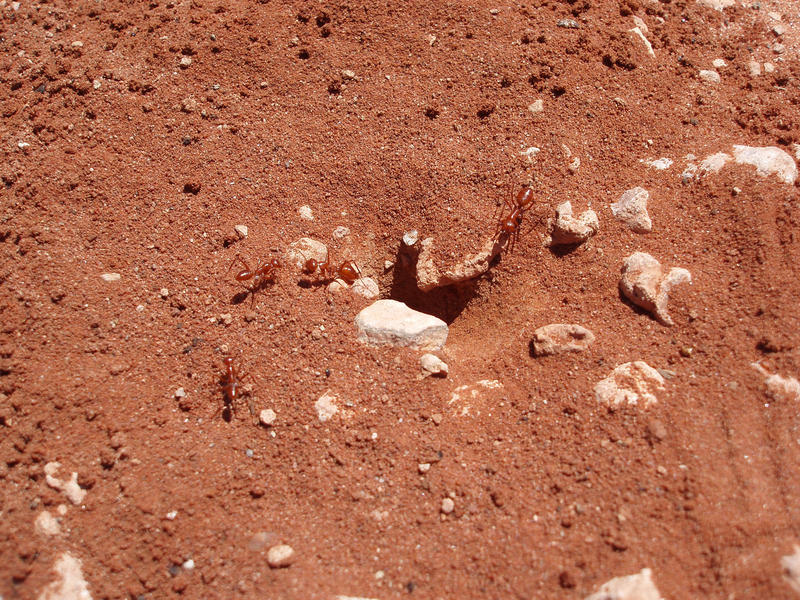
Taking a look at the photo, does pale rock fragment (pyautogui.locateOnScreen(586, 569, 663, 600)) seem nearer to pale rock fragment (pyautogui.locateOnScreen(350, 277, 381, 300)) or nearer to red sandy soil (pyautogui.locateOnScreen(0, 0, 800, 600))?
red sandy soil (pyautogui.locateOnScreen(0, 0, 800, 600))

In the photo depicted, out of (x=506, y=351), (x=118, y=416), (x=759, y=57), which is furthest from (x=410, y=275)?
(x=759, y=57)

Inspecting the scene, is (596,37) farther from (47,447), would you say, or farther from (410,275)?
(47,447)

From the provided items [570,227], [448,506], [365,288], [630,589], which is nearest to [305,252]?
[365,288]

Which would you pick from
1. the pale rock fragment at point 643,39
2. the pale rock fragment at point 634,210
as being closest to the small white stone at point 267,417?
the pale rock fragment at point 634,210

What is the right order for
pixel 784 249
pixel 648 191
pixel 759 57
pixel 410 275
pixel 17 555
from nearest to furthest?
pixel 17 555 → pixel 784 249 → pixel 648 191 → pixel 410 275 → pixel 759 57

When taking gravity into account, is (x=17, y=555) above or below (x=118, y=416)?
below

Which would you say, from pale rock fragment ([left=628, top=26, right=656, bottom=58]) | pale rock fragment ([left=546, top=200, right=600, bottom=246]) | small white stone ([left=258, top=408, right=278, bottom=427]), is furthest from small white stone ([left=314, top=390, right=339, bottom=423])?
pale rock fragment ([left=628, top=26, right=656, bottom=58])

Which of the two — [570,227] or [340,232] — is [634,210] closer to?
[570,227]
